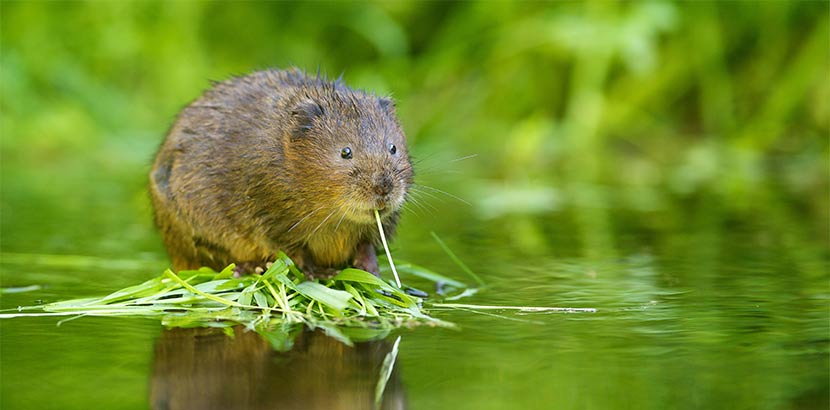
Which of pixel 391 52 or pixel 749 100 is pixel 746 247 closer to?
pixel 749 100

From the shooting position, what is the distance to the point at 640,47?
985cm

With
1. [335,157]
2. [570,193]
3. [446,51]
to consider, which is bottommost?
[335,157]

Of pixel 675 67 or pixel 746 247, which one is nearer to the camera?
pixel 746 247

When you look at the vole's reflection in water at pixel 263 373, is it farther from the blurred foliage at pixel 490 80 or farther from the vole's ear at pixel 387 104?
the blurred foliage at pixel 490 80

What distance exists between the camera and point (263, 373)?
2.89 meters

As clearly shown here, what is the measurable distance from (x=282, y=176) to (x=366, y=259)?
0.45 meters

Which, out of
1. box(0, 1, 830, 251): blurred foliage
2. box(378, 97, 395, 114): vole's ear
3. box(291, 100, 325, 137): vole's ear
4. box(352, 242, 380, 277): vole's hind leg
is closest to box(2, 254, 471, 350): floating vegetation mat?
box(352, 242, 380, 277): vole's hind leg

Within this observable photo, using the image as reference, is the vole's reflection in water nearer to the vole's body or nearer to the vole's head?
the vole's head

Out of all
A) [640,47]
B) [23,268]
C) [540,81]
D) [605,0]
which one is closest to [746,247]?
[23,268]

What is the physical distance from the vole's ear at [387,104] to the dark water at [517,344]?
0.76 m

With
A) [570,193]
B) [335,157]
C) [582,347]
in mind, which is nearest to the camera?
[582,347]

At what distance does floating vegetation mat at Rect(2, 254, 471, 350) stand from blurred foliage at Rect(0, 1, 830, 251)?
191 inches

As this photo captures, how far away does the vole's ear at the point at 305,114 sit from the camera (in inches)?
174

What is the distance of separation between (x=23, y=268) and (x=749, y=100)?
7873 mm
